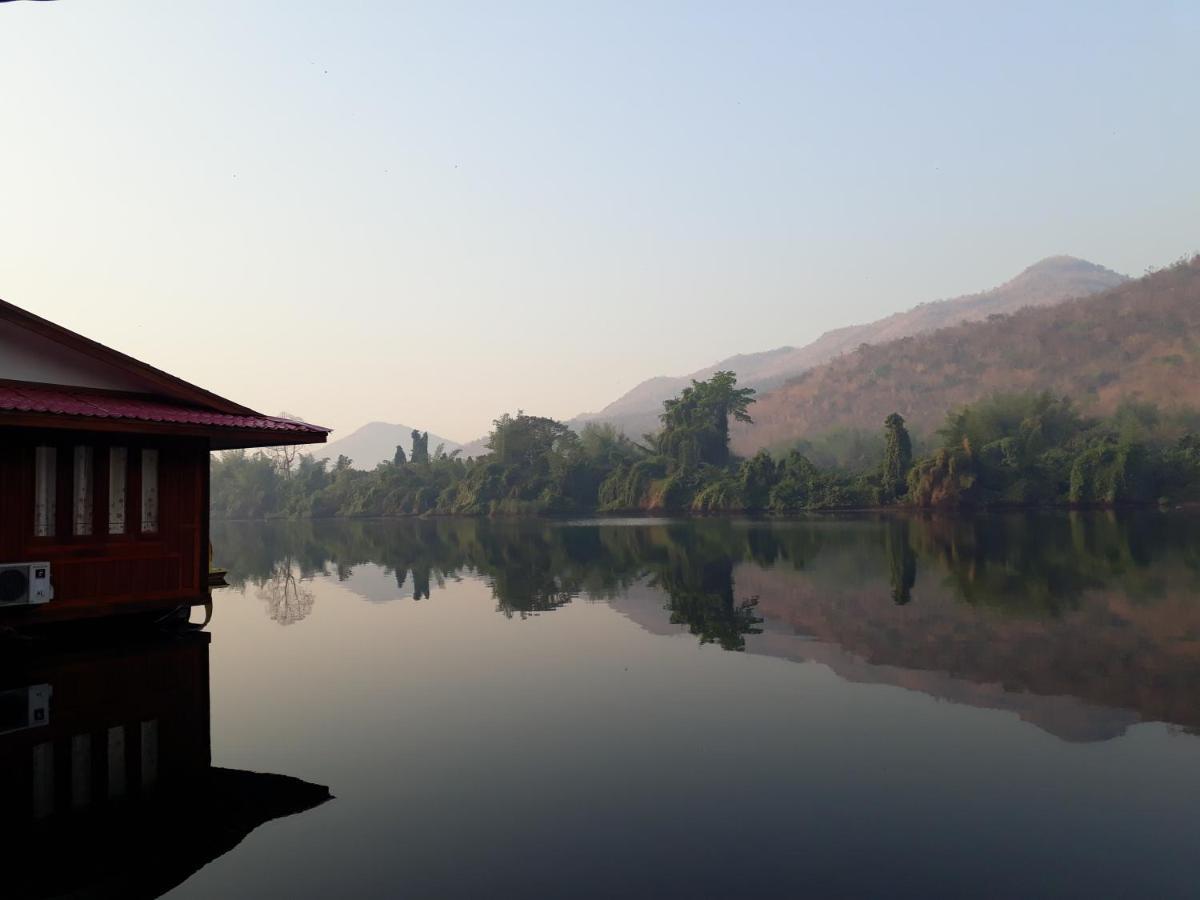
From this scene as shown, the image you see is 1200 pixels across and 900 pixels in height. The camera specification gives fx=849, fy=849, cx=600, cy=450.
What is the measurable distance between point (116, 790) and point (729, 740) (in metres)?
4.94

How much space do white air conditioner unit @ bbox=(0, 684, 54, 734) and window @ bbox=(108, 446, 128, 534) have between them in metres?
3.05

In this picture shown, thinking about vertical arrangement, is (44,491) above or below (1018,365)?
below

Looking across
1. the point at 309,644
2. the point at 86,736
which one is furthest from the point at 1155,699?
the point at 309,644

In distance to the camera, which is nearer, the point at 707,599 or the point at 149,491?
the point at 149,491

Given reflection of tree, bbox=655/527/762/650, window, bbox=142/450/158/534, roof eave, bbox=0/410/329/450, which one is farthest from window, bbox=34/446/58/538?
reflection of tree, bbox=655/527/762/650

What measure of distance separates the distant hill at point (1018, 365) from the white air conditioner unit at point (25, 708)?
102 m

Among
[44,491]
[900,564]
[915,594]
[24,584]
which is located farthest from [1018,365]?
[24,584]

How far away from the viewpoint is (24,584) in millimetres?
11000

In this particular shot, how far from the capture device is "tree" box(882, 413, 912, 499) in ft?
191

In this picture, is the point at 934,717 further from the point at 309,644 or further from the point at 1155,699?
the point at 309,644

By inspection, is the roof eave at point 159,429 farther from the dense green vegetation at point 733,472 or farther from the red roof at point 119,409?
the dense green vegetation at point 733,472

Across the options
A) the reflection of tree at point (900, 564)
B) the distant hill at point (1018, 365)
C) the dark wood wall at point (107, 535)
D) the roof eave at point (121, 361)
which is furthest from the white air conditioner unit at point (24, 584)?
the distant hill at point (1018, 365)

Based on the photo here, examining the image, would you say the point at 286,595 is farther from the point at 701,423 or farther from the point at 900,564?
the point at 701,423

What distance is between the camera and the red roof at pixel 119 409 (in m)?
11.0
